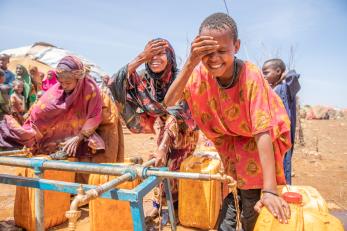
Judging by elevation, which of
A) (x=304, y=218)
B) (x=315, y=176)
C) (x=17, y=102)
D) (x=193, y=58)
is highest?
(x=17, y=102)

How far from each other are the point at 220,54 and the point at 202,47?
0.40 feet

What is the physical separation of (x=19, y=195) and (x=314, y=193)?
2.85 metres

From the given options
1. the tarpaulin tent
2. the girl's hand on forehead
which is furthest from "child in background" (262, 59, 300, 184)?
the tarpaulin tent

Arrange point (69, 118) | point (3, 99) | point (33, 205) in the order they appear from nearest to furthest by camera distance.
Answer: point (33, 205), point (69, 118), point (3, 99)

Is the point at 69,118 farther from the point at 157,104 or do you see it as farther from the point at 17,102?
the point at 17,102

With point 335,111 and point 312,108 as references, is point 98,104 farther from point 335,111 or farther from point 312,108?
point 335,111

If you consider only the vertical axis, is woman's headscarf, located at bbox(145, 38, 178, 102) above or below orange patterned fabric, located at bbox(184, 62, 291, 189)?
above

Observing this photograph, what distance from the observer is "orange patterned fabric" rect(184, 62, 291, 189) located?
162 cm

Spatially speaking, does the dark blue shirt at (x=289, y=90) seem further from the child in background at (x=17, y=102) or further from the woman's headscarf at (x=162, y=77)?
the child in background at (x=17, y=102)

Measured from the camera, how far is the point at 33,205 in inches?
115

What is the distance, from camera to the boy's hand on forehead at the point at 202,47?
1540 mm

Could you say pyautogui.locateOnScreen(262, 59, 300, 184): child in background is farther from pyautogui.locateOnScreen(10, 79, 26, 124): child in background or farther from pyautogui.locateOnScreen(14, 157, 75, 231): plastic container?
pyautogui.locateOnScreen(10, 79, 26, 124): child in background

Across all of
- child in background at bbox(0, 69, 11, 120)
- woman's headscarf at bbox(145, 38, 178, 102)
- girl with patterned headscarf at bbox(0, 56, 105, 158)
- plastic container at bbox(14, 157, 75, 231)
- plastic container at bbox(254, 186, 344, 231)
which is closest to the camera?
plastic container at bbox(254, 186, 344, 231)

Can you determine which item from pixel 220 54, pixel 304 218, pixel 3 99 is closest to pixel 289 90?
pixel 220 54
